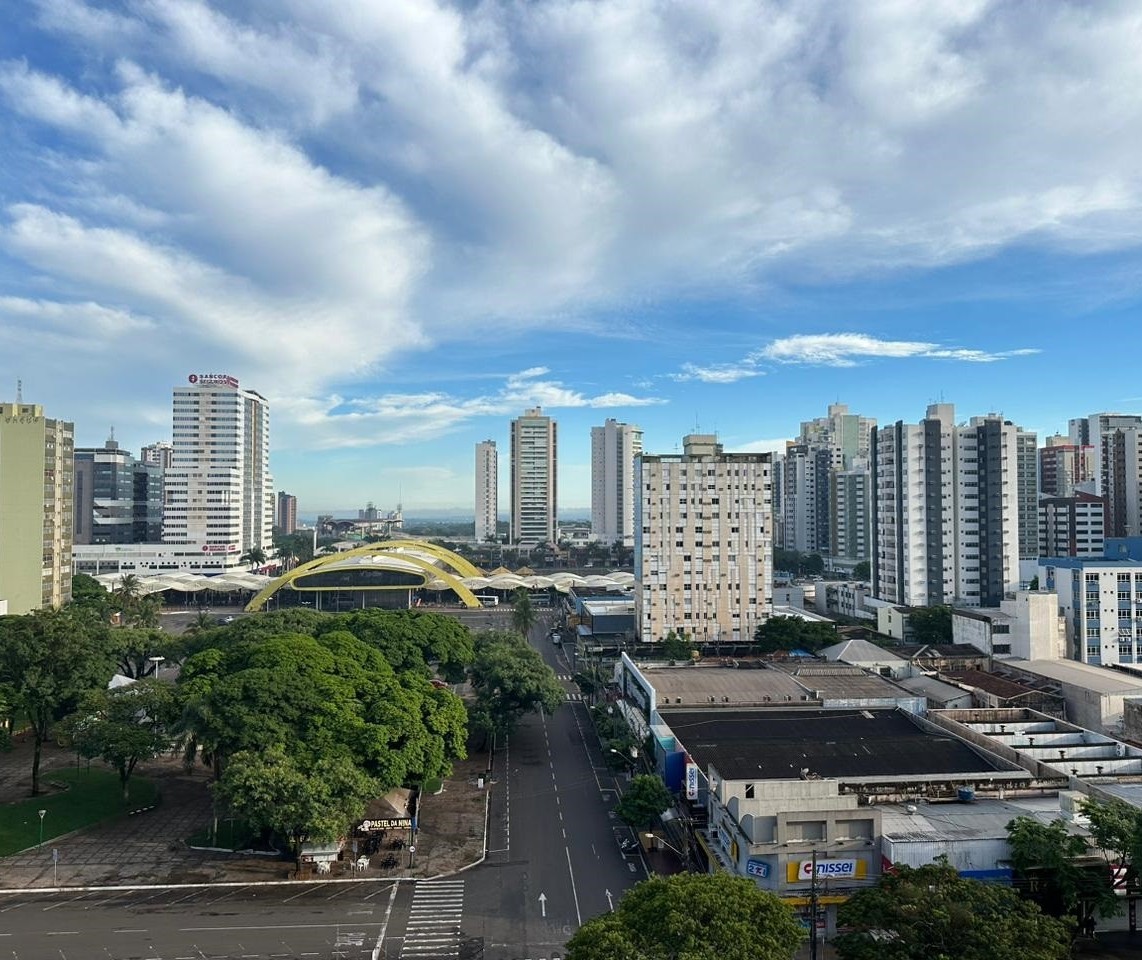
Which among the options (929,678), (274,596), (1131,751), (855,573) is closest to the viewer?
(1131,751)

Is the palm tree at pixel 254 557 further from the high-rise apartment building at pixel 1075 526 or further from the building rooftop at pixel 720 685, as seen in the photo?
the high-rise apartment building at pixel 1075 526

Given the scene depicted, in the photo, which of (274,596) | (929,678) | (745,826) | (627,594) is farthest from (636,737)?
(274,596)

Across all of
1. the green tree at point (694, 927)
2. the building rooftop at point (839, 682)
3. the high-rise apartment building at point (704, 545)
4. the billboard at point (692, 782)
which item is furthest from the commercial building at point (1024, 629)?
the green tree at point (694, 927)

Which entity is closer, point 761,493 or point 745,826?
→ point 745,826

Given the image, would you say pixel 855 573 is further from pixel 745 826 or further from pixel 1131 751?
pixel 745 826

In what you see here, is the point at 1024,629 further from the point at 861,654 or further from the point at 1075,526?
the point at 1075,526

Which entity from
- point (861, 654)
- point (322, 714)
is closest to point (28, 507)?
point (322, 714)

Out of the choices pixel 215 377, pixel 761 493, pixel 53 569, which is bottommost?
pixel 53 569

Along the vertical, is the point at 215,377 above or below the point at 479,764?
→ above
